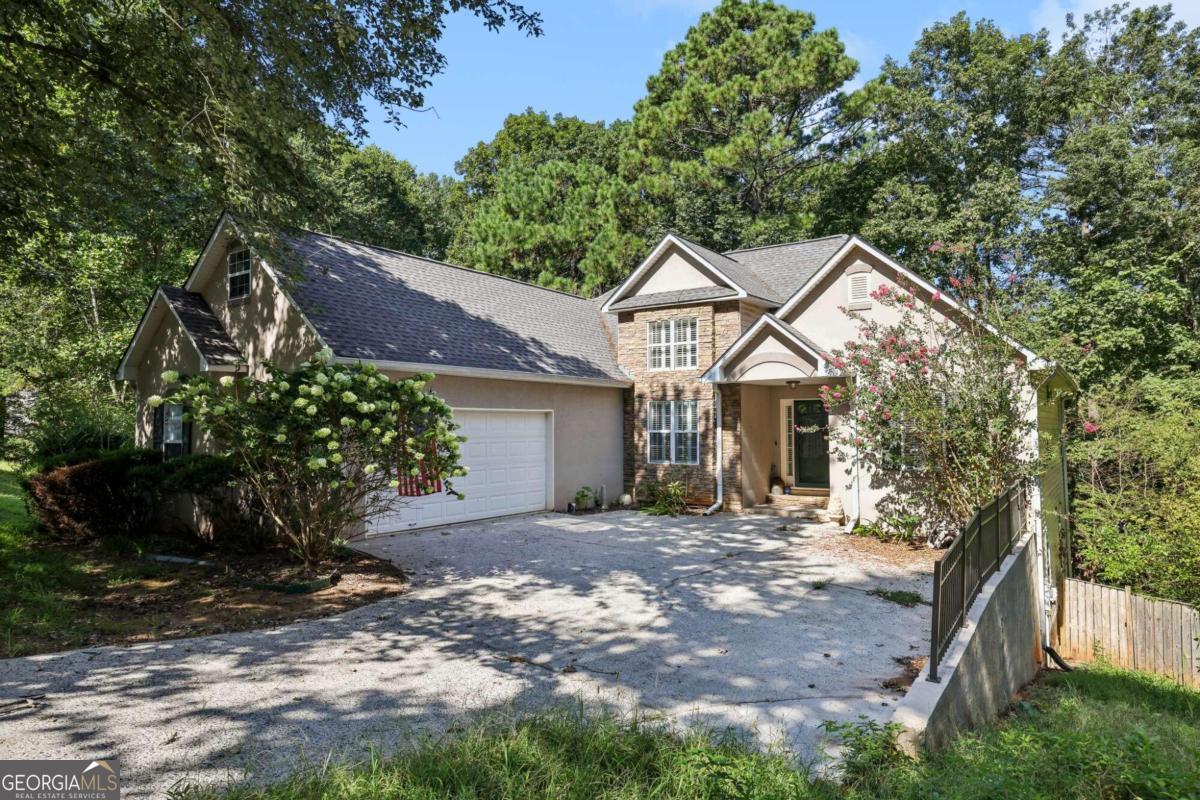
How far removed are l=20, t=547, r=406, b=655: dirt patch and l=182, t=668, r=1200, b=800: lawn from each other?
400cm

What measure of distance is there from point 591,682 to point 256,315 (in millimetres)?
10373

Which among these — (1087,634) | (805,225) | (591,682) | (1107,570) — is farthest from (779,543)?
(805,225)

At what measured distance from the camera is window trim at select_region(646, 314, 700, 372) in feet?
52.8

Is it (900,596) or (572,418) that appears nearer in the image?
(900,596)

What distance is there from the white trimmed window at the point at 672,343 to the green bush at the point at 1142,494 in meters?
8.00

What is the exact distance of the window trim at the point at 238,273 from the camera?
12.7 metres

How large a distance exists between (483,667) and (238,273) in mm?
Result: 10612

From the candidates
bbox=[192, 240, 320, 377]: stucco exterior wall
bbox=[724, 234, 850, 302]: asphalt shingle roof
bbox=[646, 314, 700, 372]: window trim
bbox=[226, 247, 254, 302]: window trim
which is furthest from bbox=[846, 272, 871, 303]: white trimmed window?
bbox=[226, 247, 254, 302]: window trim

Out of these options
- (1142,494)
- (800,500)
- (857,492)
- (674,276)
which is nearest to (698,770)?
(857,492)

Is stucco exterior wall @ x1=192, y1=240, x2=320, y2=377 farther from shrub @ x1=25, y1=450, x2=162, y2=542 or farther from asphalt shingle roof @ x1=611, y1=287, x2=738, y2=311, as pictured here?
asphalt shingle roof @ x1=611, y1=287, x2=738, y2=311

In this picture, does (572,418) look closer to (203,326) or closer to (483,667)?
(203,326)

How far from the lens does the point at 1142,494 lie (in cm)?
1291

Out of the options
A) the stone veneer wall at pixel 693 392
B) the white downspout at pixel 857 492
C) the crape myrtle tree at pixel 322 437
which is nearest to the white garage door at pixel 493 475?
the stone veneer wall at pixel 693 392

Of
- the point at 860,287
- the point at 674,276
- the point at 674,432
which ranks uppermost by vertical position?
the point at 674,276
